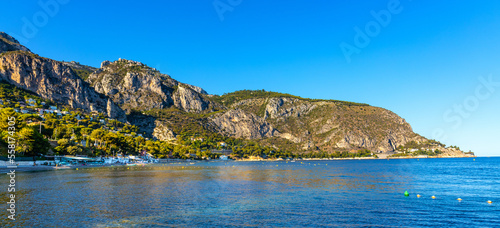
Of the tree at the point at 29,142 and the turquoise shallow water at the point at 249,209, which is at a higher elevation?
the tree at the point at 29,142

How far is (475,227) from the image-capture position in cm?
2033

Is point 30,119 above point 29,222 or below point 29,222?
above

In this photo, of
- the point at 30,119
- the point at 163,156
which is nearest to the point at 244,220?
the point at 30,119

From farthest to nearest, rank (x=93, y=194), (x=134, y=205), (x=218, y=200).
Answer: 1. (x=93, y=194)
2. (x=218, y=200)
3. (x=134, y=205)

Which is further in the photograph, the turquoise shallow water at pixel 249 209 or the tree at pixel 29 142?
the tree at pixel 29 142

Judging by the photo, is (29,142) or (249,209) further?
(29,142)

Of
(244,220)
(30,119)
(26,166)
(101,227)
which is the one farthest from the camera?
(30,119)

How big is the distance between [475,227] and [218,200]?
21712 mm

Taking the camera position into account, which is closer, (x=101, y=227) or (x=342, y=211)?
(x=101, y=227)

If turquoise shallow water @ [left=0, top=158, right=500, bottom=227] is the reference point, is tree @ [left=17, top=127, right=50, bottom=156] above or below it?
above

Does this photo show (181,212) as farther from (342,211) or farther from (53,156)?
(53,156)

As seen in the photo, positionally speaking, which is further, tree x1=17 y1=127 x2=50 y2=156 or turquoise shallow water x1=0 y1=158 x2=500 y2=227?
tree x1=17 y1=127 x2=50 y2=156

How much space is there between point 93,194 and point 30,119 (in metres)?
132

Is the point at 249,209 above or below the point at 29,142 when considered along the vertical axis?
below
